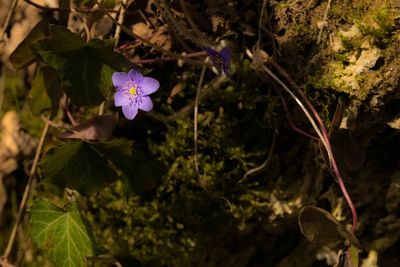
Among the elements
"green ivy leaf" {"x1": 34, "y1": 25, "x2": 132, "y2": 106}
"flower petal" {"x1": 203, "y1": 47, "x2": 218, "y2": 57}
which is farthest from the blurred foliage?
"flower petal" {"x1": 203, "y1": 47, "x2": 218, "y2": 57}

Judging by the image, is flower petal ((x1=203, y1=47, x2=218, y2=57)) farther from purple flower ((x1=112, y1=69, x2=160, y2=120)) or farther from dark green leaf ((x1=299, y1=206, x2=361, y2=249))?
dark green leaf ((x1=299, y1=206, x2=361, y2=249))

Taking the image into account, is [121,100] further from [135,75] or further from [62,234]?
[62,234]

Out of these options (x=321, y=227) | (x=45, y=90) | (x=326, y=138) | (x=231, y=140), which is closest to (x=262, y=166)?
(x=231, y=140)

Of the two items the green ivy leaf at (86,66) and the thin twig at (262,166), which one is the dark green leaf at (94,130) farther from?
the thin twig at (262,166)

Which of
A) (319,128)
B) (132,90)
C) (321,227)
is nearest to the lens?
(321,227)

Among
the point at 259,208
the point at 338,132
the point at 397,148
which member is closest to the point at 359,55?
the point at 338,132

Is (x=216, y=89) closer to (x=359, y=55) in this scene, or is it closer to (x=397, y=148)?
(x=359, y=55)
